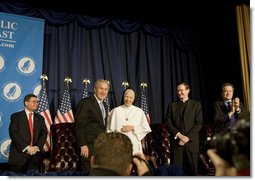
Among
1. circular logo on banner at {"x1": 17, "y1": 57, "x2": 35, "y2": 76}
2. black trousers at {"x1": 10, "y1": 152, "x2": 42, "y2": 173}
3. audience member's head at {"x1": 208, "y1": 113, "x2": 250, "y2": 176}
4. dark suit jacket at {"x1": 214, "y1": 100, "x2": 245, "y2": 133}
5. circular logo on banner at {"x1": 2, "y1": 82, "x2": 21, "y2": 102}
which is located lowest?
black trousers at {"x1": 10, "y1": 152, "x2": 42, "y2": 173}

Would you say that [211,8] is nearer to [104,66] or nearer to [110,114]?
[104,66]

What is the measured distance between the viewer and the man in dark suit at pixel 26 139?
423cm

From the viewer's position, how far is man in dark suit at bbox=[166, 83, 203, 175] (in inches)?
167

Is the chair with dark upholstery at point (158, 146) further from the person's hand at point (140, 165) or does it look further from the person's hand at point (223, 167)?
the person's hand at point (223, 167)

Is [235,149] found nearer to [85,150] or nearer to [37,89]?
[85,150]

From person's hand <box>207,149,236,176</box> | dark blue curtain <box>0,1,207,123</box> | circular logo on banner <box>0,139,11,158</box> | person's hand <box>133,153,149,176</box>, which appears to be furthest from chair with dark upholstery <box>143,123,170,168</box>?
person's hand <box>207,149,236,176</box>

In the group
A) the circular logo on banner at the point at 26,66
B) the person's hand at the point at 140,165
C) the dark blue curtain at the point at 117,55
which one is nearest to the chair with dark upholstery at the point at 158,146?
the dark blue curtain at the point at 117,55

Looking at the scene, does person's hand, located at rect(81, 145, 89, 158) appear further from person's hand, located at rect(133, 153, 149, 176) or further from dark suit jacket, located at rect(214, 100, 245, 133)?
person's hand, located at rect(133, 153, 149, 176)

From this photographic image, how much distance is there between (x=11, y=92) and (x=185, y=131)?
8.97 ft

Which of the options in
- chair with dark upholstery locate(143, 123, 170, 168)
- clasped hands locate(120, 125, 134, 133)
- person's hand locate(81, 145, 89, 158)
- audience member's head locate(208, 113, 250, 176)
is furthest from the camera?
chair with dark upholstery locate(143, 123, 170, 168)

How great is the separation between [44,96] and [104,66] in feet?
4.62

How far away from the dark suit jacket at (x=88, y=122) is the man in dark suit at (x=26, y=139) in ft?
2.36

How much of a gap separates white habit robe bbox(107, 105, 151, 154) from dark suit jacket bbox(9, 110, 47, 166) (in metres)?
0.96

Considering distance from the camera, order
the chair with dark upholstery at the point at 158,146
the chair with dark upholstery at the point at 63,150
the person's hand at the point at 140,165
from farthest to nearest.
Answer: the chair with dark upholstery at the point at 158,146, the chair with dark upholstery at the point at 63,150, the person's hand at the point at 140,165
